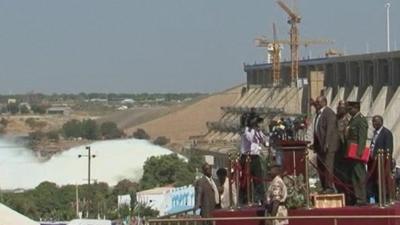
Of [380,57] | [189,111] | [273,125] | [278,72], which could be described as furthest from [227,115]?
[273,125]

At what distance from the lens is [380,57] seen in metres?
104

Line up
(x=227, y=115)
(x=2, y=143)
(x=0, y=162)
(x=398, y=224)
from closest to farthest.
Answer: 1. (x=398, y=224)
2. (x=0, y=162)
3. (x=227, y=115)
4. (x=2, y=143)

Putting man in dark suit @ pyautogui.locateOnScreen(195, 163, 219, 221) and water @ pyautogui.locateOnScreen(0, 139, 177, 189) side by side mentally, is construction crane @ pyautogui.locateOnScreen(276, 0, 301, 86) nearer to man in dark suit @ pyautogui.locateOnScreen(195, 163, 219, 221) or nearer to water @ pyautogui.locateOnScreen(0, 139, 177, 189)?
water @ pyautogui.locateOnScreen(0, 139, 177, 189)

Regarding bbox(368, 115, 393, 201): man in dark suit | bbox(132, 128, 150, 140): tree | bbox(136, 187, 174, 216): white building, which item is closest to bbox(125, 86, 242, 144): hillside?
bbox(132, 128, 150, 140): tree

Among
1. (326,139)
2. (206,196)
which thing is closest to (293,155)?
(326,139)

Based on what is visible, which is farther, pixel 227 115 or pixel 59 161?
pixel 227 115

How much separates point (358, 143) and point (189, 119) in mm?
178549

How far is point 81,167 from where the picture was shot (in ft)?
348

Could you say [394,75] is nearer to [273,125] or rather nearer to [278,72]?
[278,72]

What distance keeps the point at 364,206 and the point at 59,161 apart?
9959 cm

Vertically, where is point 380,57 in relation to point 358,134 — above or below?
above

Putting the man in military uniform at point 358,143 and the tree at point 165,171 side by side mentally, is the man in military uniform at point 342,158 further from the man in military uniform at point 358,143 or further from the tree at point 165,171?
the tree at point 165,171

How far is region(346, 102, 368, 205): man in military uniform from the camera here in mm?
13945

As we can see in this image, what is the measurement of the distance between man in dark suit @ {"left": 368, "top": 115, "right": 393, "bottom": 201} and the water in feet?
267
